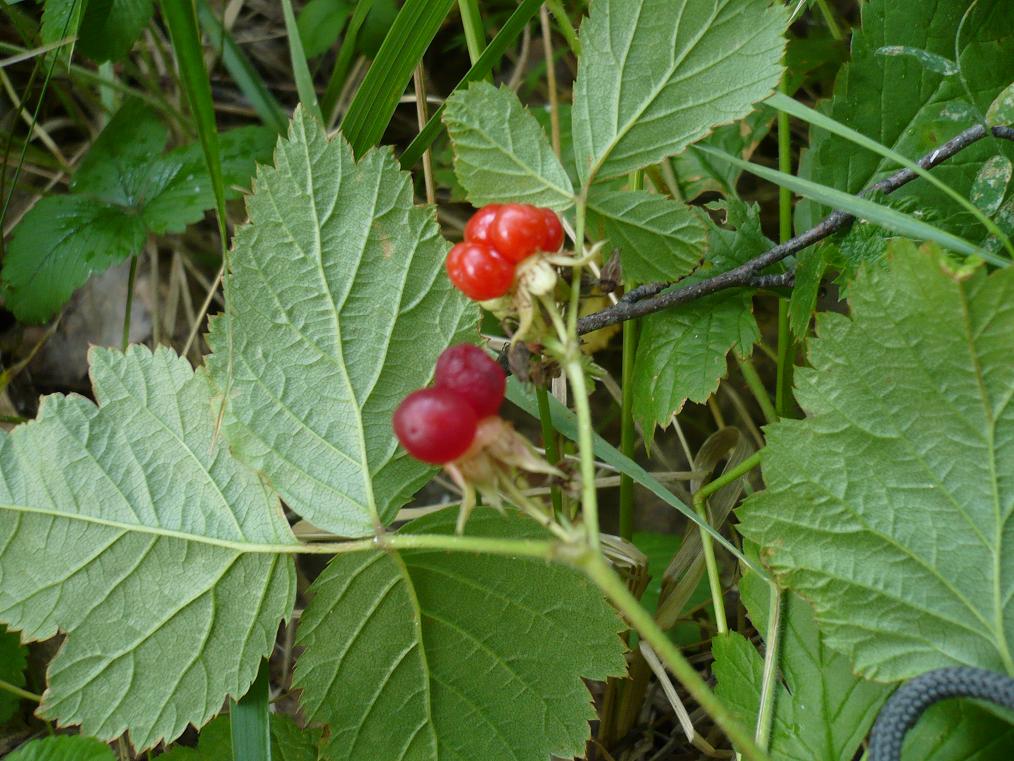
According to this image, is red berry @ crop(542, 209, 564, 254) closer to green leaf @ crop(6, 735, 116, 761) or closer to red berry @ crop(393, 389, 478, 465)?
red berry @ crop(393, 389, 478, 465)

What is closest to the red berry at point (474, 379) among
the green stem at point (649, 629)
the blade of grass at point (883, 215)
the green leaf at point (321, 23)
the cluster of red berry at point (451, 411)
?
the cluster of red berry at point (451, 411)

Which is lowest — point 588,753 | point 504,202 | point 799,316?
point 588,753

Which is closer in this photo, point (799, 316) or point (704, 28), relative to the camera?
point (704, 28)

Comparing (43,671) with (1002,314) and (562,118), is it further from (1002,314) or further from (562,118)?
(1002,314)

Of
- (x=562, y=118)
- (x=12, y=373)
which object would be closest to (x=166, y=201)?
(x=12, y=373)

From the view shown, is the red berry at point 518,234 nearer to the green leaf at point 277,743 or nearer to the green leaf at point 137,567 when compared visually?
the green leaf at point 137,567
